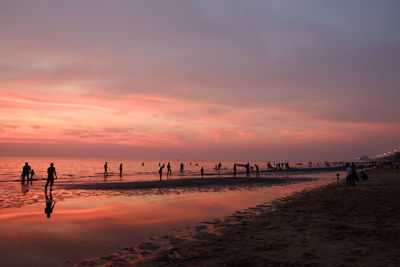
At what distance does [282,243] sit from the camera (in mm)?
8898

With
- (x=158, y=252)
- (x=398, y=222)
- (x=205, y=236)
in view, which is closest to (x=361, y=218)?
(x=398, y=222)

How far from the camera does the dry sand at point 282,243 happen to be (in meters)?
7.34

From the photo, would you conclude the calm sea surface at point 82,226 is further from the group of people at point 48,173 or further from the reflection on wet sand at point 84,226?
the group of people at point 48,173

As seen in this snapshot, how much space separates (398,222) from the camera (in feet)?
37.1

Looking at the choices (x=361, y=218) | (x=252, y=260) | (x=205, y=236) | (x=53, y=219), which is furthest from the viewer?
(x=53, y=219)

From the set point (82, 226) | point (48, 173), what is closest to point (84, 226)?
point (82, 226)

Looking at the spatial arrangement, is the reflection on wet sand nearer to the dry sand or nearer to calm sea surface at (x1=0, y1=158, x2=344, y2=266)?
calm sea surface at (x1=0, y1=158, x2=344, y2=266)

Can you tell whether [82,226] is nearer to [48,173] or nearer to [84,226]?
[84,226]

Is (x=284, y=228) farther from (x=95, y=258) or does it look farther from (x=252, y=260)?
(x=95, y=258)

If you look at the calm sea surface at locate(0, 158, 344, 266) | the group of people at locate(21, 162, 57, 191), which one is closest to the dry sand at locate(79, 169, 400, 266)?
the calm sea surface at locate(0, 158, 344, 266)

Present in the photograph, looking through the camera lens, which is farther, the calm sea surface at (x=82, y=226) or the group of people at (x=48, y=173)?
the group of people at (x=48, y=173)

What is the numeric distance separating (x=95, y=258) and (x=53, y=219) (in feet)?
22.5

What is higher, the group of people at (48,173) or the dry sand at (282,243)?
the group of people at (48,173)

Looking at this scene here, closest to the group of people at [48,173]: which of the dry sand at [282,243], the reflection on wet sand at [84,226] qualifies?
the reflection on wet sand at [84,226]
